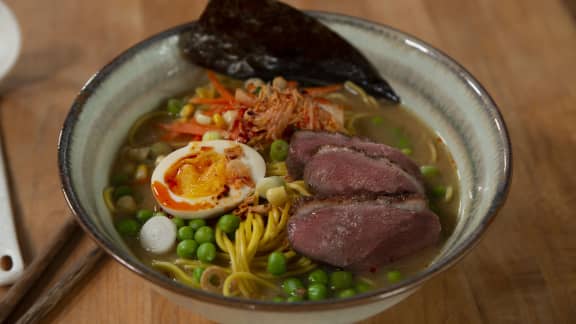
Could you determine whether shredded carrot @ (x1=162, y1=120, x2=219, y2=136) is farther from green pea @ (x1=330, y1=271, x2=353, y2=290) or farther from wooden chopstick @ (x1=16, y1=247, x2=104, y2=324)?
green pea @ (x1=330, y1=271, x2=353, y2=290)

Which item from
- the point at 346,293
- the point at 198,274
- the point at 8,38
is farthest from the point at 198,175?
the point at 8,38

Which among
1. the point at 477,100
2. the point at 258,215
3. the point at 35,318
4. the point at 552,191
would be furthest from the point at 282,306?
the point at 552,191

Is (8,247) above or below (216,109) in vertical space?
below

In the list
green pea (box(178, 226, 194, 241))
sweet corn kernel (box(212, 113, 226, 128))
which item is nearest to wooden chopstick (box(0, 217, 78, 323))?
green pea (box(178, 226, 194, 241))

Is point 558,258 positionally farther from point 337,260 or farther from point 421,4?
point 421,4

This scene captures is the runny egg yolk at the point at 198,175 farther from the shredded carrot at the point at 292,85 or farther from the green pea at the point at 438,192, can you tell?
the green pea at the point at 438,192

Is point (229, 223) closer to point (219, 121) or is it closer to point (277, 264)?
point (277, 264)
